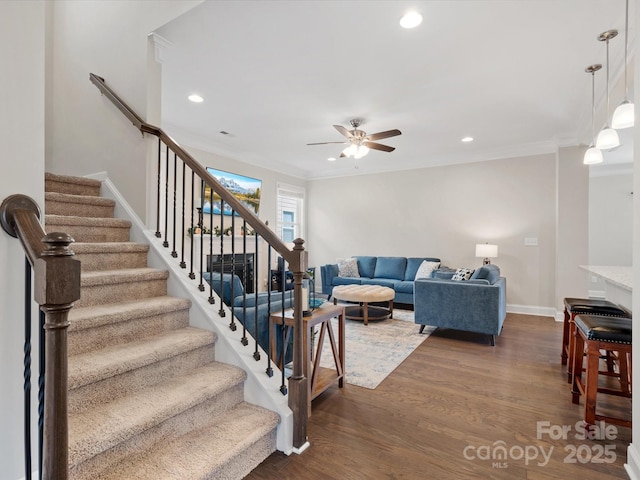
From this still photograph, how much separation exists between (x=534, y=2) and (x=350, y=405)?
3.17 m

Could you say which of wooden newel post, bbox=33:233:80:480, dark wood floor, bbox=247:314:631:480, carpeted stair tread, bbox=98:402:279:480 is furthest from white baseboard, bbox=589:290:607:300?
wooden newel post, bbox=33:233:80:480

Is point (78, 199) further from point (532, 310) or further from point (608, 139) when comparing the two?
point (532, 310)

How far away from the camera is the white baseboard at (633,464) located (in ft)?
5.20

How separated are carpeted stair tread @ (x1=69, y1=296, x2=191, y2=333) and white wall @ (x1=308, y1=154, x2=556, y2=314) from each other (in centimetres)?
528

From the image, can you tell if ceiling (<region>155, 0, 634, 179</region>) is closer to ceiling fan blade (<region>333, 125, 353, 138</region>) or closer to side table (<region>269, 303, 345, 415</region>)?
ceiling fan blade (<region>333, 125, 353, 138</region>)

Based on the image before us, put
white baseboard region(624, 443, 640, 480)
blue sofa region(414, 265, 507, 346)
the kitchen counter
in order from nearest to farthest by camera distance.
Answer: white baseboard region(624, 443, 640, 480) < the kitchen counter < blue sofa region(414, 265, 507, 346)

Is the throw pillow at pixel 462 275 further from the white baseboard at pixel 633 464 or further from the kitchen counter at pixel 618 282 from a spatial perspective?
the white baseboard at pixel 633 464

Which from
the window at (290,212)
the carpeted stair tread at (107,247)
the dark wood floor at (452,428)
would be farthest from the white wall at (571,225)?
the carpeted stair tread at (107,247)

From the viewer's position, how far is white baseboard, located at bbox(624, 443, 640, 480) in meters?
1.58

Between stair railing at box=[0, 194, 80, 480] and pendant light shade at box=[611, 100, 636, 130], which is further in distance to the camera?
pendant light shade at box=[611, 100, 636, 130]

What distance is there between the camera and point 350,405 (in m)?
2.38

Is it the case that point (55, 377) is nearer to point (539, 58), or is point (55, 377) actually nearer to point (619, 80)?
point (539, 58)

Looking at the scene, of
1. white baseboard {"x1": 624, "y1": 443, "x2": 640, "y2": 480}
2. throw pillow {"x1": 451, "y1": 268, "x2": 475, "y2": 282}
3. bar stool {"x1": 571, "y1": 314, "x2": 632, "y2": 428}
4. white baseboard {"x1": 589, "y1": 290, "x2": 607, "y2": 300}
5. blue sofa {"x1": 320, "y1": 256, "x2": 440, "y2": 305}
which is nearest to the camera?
white baseboard {"x1": 624, "y1": 443, "x2": 640, "y2": 480}

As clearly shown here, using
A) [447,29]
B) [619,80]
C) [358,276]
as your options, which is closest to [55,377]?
[447,29]
